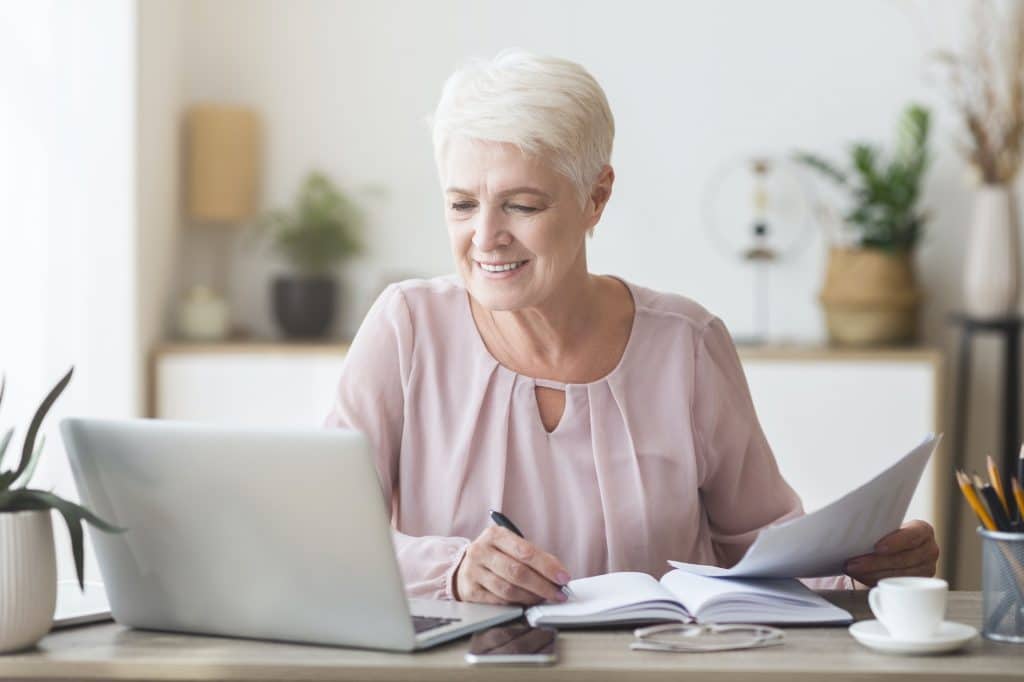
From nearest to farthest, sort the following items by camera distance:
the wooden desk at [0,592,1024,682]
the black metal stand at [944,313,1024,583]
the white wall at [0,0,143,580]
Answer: the wooden desk at [0,592,1024,682], the white wall at [0,0,143,580], the black metal stand at [944,313,1024,583]

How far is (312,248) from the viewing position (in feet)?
13.8

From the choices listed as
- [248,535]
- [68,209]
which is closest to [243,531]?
[248,535]

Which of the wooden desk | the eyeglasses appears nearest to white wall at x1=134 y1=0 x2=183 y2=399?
the wooden desk

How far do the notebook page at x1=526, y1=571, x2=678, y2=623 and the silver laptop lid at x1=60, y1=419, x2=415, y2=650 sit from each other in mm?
202

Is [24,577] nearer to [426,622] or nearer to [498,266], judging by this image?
[426,622]

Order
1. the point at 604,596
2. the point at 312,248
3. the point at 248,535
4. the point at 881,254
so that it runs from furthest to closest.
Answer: the point at 312,248
the point at 881,254
the point at 604,596
the point at 248,535

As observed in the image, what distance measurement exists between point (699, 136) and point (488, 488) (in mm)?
2493

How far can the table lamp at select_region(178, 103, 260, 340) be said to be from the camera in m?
4.11

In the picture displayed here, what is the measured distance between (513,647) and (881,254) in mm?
2893

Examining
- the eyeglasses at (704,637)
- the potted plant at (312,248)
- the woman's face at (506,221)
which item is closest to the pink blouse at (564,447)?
the woman's face at (506,221)

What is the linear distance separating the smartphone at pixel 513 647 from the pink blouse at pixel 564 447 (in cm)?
54

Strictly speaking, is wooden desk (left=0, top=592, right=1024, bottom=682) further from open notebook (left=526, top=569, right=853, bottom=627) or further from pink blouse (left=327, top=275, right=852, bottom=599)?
pink blouse (left=327, top=275, right=852, bottom=599)

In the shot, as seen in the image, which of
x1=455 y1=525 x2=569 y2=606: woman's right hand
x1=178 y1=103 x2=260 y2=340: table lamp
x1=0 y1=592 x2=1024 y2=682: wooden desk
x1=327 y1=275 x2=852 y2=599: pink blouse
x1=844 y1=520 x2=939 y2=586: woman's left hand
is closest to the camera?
x1=0 y1=592 x2=1024 y2=682: wooden desk

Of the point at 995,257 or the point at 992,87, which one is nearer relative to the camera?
the point at 995,257
